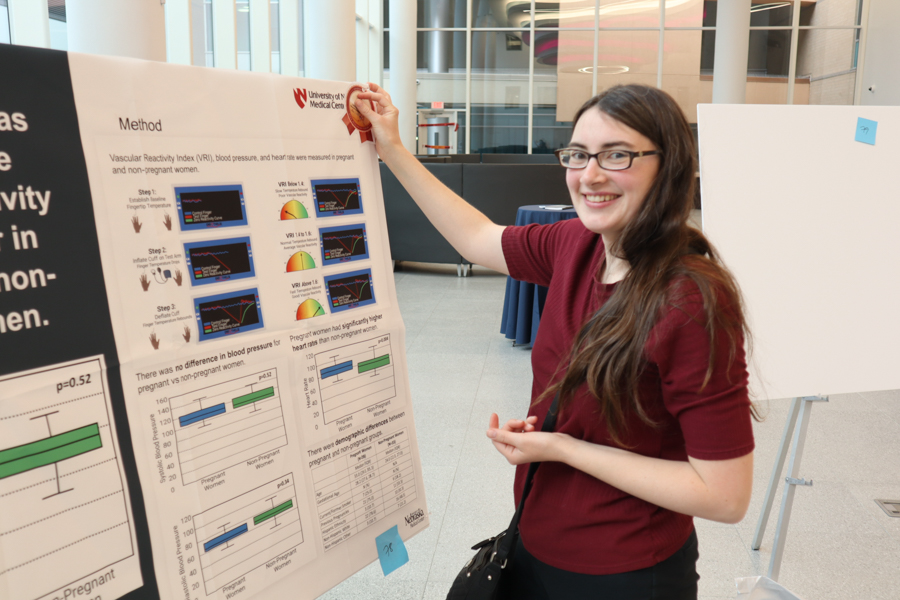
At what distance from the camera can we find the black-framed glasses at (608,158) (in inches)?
41.6

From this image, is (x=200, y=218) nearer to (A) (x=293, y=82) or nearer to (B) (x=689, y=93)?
(A) (x=293, y=82)

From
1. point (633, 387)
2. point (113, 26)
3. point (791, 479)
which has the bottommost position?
point (791, 479)

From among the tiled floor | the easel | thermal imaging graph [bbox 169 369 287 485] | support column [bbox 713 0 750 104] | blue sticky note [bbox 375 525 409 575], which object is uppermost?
support column [bbox 713 0 750 104]

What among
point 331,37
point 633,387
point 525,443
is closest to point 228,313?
point 525,443

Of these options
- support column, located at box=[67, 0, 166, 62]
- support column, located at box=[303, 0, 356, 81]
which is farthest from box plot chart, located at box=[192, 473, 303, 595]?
support column, located at box=[303, 0, 356, 81]

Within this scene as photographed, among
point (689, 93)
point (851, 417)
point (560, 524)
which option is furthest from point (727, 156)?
point (689, 93)

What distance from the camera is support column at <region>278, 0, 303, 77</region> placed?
7.87 metres

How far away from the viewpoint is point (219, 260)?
104cm

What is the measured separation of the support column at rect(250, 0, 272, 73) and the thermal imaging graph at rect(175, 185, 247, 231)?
21.9ft

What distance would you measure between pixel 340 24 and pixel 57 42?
3.21 meters

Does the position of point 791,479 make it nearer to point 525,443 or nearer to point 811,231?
point 811,231

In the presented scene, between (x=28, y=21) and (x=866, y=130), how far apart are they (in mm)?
3965

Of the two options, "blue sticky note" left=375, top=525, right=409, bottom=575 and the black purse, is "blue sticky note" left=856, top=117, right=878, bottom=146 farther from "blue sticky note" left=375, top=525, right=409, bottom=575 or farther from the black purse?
"blue sticky note" left=375, top=525, right=409, bottom=575

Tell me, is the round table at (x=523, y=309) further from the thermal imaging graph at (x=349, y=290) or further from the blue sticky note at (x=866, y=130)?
the thermal imaging graph at (x=349, y=290)
